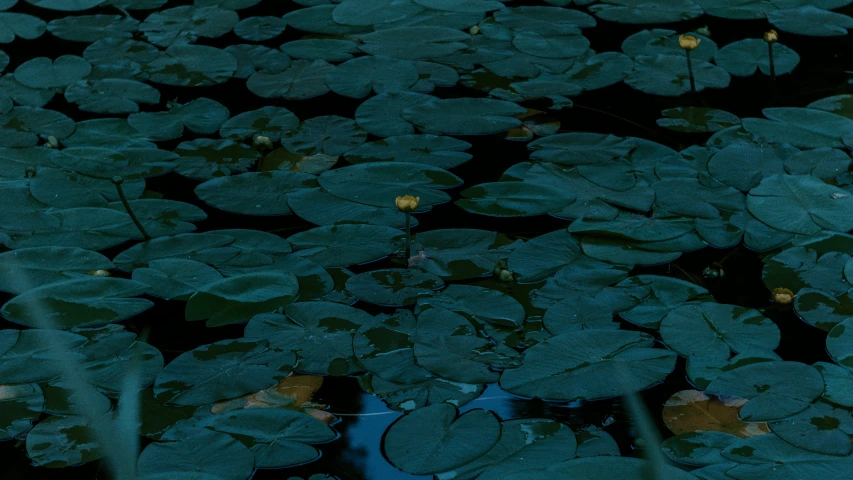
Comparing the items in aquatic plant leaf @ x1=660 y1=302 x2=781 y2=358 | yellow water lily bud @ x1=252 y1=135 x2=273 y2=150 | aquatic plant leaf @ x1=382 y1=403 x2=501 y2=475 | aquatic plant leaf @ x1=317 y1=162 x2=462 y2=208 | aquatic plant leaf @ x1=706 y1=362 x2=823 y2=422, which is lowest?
aquatic plant leaf @ x1=382 y1=403 x2=501 y2=475

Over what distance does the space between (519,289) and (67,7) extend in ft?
6.79

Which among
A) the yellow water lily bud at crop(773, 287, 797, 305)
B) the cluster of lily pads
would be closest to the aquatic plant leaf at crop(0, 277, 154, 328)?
the cluster of lily pads

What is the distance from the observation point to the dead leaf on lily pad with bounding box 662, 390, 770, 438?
153 centimetres

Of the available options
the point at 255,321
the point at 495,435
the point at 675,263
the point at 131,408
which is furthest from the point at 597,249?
the point at 131,408

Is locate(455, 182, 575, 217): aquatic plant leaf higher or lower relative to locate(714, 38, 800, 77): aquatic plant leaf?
lower

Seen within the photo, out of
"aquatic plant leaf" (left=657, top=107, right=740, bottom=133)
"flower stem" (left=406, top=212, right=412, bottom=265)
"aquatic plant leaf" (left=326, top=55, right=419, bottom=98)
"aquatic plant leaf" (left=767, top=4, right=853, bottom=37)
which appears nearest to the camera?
"flower stem" (left=406, top=212, right=412, bottom=265)

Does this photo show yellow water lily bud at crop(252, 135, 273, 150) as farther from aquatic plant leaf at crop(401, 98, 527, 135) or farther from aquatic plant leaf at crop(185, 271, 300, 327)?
aquatic plant leaf at crop(185, 271, 300, 327)

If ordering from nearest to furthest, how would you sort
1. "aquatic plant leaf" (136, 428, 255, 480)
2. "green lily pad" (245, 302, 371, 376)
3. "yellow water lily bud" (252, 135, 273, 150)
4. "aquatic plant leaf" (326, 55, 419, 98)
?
1. "aquatic plant leaf" (136, 428, 255, 480)
2. "green lily pad" (245, 302, 371, 376)
3. "yellow water lily bud" (252, 135, 273, 150)
4. "aquatic plant leaf" (326, 55, 419, 98)

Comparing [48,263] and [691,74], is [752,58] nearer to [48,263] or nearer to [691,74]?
[691,74]

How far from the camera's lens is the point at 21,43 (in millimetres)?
2893

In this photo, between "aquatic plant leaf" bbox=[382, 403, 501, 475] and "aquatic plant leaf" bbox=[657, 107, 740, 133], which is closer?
"aquatic plant leaf" bbox=[382, 403, 501, 475]

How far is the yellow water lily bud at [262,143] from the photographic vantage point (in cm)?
229

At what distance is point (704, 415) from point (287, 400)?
74 cm

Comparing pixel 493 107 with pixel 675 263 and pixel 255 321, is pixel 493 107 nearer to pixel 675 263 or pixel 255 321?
pixel 675 263
